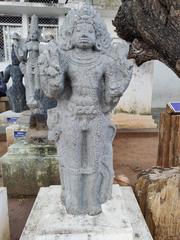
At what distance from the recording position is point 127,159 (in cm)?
398

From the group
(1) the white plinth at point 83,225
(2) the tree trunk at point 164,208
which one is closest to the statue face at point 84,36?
(1) the white plinth at point 83,225

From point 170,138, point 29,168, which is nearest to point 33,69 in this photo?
point 29,168

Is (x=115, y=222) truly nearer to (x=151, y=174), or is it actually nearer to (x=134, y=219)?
(x=134, y=219)

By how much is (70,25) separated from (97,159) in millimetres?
771

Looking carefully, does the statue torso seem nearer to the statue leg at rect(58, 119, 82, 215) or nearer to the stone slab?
the statue leg at rect(58, 119, 82, 215)

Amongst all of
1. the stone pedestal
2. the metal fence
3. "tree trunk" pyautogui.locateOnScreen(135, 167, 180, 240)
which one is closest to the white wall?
the metal fence

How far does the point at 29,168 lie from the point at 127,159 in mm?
1639

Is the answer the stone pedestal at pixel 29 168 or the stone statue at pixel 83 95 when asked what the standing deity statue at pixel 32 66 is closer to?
the stone pedestal at pixel 29 168

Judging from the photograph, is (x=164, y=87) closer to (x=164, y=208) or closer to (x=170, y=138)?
(x=170, y=138)

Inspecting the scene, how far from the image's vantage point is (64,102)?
162 cm

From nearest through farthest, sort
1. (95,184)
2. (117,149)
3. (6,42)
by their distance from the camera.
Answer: (95,184) → (117,149) → (6,42)

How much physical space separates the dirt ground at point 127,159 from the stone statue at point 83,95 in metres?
1.10

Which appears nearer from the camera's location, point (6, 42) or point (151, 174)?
point (151, 174)

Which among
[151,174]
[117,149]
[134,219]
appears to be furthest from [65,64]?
[117,149]
